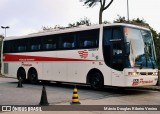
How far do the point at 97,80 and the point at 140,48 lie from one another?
2.88m

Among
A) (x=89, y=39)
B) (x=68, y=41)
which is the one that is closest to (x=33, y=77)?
(x=68, y=41)

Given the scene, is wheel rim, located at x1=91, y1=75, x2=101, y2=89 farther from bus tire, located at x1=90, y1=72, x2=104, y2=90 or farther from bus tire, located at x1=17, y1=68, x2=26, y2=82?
bus tire, located at x1=17, y1=68, x2=26, y2=82

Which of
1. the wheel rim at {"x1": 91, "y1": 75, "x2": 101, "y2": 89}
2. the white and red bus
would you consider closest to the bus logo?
the white and red bus

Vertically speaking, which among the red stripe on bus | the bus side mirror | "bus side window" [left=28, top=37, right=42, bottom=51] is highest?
"bus side window" [left=28, top=37, right=42, bottom=51]

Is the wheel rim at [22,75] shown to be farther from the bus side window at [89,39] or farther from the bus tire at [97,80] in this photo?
the bus tire at [97,80]

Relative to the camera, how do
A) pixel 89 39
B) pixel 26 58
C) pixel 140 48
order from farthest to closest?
pixel 26 58, pixel 89 39, pixel 140 48

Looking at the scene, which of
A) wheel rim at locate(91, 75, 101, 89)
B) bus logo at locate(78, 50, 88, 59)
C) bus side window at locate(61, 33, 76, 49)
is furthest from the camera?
bus side window at locate(61, 33, 76, 49)

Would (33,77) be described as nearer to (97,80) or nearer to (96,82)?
(96,82)

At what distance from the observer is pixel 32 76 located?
21562mm

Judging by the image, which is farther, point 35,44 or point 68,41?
point 35,44

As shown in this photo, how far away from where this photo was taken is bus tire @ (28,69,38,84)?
2128cm

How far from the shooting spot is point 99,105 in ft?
38.2

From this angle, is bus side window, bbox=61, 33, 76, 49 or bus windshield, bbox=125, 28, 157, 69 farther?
bus side window, bbox=61, 33, 76, 49

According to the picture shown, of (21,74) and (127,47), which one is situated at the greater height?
(127,47)
